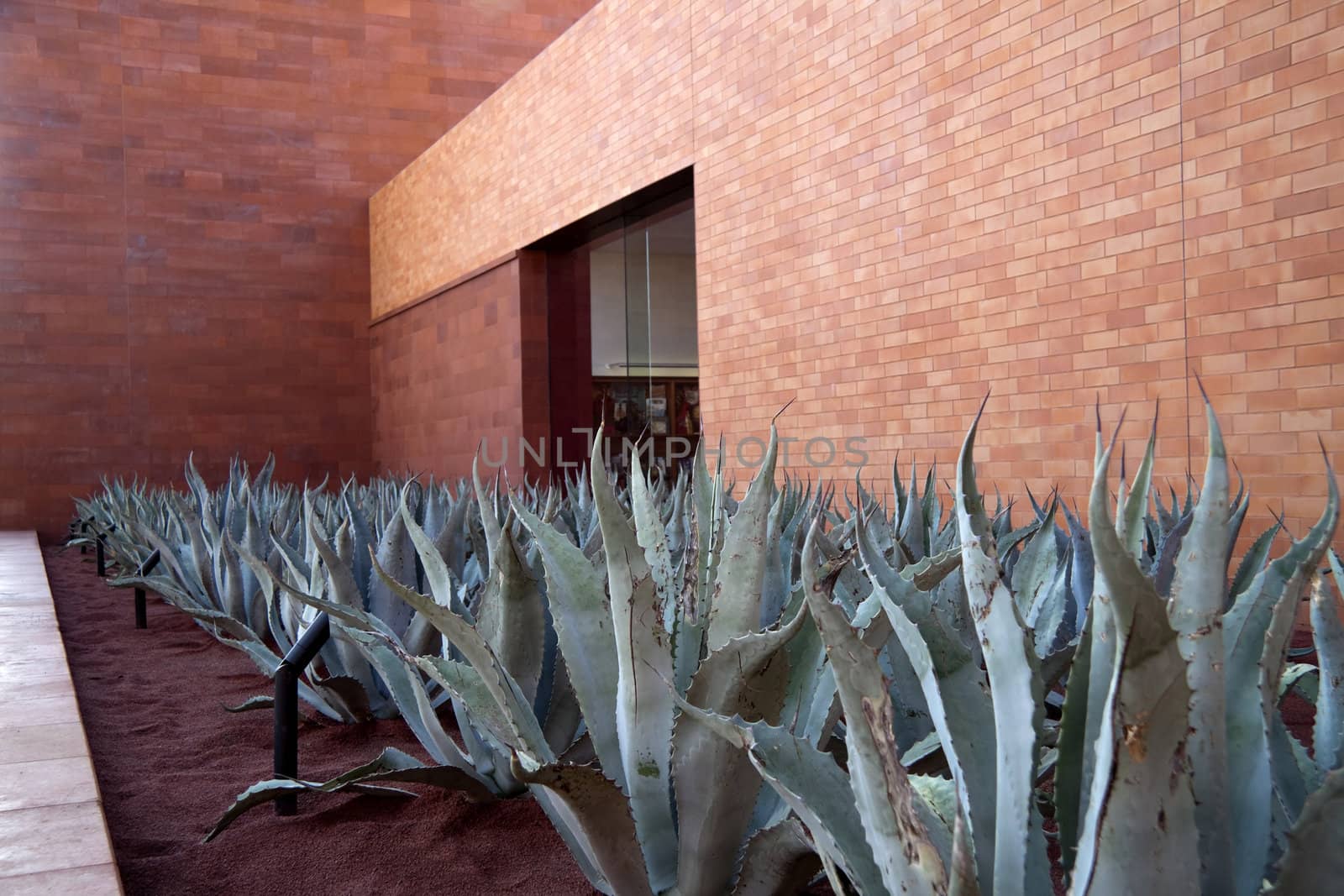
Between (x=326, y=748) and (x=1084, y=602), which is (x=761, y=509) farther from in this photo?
(x=326, y=748)

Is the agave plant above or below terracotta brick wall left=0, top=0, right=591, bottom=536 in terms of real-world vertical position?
below

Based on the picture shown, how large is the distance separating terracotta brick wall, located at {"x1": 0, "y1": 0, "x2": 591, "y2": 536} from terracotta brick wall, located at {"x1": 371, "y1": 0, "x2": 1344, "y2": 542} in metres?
5.68

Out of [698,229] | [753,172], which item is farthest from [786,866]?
[698,229]

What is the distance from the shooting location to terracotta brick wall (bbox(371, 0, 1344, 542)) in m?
4.36

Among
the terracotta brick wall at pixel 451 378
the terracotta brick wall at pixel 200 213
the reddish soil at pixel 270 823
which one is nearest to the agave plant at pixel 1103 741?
the reddish soil at pixel 270 823

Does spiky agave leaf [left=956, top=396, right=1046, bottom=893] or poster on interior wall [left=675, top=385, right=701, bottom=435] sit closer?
spiky agave leaf [left=956, top=396, right=1046, bottom=893]

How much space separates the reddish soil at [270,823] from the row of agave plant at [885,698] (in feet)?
0.30

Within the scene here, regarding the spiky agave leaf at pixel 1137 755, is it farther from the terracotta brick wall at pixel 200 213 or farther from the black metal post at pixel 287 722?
the terracotta brick wall at pixel 200 213

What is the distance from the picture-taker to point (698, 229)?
7941mm

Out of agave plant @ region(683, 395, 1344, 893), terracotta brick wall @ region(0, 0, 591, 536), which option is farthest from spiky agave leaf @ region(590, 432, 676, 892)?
terracotta brick wall @ region(0, 0, 591, 536)

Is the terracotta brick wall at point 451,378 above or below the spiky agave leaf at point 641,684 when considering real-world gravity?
above

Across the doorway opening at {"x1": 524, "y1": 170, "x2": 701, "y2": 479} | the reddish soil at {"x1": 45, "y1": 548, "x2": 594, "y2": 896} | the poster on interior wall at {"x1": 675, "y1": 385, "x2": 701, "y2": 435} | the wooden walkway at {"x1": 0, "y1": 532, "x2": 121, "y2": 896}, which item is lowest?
the reddish soil at {"x1": 45, "y1": 548, "x2": 594, "y2": 896}

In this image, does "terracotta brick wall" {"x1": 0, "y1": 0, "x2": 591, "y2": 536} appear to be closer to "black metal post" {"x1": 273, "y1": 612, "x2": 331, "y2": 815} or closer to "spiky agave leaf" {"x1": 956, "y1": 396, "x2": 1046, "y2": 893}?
"black metal post" {"x1": 273, "y1": 612, "x2": 331, "y2": 815}

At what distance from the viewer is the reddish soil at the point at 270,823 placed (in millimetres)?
1614
